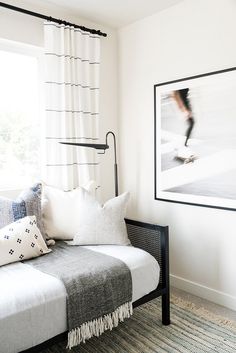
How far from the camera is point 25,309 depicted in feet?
4.91

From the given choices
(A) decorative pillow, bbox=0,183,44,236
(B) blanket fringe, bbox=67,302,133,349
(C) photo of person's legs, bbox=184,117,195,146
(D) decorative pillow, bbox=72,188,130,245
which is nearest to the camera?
(B) blanket fringe, bbox=67,302,133,349

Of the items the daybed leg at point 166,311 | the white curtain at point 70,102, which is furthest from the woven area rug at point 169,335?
the white curtain at point 70,102

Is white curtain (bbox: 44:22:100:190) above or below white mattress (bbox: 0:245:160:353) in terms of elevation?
above

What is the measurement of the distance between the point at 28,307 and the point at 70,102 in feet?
5.72

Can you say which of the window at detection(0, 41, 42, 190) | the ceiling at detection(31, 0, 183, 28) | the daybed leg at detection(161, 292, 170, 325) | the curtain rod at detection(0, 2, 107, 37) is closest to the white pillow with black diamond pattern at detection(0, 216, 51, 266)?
the window at detection(0, 41, 42, 190)

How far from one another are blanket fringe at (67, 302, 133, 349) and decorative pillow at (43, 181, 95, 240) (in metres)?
0.69

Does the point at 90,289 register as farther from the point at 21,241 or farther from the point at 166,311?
the point at 166,311

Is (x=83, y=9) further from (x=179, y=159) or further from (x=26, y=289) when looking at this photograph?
(x=26, y=289)

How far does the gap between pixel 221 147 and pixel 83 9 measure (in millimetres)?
1638

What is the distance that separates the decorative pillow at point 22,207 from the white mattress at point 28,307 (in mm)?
366

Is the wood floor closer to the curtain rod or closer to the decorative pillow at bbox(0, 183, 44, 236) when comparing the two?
the decorative pillow at bbox(0, 183, 44, 236)

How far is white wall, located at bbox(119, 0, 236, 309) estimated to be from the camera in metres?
2.42

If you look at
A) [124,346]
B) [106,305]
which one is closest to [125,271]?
[106,305]

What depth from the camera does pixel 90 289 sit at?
175cm
